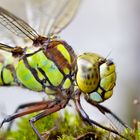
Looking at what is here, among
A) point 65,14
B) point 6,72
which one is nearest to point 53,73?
point 6,72

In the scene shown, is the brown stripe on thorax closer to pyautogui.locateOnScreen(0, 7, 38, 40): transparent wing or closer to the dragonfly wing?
pyautogui.locateOnScreen(0, 7, 38, 40): transparent wing

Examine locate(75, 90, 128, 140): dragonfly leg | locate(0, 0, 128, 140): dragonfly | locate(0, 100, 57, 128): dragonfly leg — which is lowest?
locate(0, 100, 57, 128): dragonfly leg

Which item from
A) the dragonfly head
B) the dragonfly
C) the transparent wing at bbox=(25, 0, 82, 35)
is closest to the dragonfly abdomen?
the dragonfly

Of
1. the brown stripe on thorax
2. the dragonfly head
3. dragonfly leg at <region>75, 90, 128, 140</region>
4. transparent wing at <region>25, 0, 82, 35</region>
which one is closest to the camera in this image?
dragonfly leg at <region>75, 90, 128, 140</region>

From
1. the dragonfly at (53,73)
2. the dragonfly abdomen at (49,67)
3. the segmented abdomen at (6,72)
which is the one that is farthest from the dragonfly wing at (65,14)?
the dragonfly abdomen at (49,67)

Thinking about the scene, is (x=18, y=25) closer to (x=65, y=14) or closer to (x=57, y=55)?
(x=57, y=55)

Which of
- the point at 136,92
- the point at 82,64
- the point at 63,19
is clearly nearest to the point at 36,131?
the point at 82,64

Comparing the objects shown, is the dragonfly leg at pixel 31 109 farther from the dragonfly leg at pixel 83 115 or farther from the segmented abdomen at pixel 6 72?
the segmented abdomen at pixel 6 72
